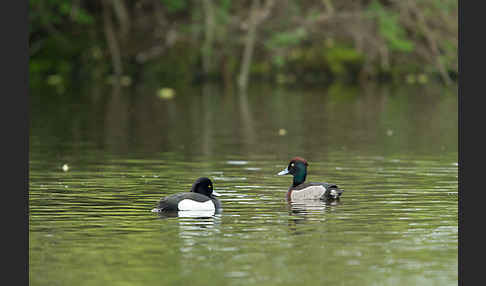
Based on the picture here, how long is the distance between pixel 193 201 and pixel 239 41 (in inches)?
1022

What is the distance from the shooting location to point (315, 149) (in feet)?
66.4

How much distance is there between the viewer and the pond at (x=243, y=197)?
9.77m

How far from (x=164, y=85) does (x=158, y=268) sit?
31.0m

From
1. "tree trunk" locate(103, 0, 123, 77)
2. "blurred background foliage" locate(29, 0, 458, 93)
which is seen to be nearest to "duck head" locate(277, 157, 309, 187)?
"blurred background foliage" locate(29, 0, 458, 93)

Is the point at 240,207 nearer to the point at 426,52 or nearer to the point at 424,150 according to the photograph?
the point at 424,150

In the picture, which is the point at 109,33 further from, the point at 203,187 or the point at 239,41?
the point at 203,187

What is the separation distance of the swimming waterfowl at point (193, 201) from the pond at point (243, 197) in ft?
0.64

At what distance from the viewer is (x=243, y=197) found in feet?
46.0

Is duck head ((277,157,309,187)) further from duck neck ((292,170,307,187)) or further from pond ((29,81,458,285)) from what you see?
pond ((29,81,458,285))

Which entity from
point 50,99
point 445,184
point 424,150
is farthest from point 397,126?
point 50,99

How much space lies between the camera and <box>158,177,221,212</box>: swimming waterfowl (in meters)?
12.5

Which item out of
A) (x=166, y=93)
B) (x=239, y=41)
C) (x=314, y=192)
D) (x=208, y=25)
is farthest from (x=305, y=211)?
(x=239, y=41)

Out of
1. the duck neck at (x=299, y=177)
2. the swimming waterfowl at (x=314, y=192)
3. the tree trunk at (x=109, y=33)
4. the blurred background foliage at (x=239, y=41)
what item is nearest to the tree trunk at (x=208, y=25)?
the blurred background foliage at (x=239, y=41)

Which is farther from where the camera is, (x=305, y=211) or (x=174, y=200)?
(x=305, y=211)
